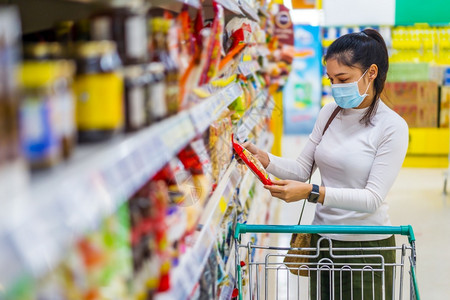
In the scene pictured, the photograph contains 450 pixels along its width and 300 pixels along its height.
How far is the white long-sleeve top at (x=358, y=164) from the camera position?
2.27m

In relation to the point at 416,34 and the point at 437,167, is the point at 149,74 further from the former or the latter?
the point at 416,34

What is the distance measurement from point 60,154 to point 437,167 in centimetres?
842

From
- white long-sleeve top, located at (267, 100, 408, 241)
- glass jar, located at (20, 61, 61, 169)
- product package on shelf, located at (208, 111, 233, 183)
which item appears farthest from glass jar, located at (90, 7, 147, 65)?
white long-sleeve top, located at (267, 100, 408, 241)

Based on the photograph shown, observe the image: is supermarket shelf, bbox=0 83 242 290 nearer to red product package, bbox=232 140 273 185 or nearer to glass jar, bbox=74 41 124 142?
glass jar, bbox=74 41 124 142

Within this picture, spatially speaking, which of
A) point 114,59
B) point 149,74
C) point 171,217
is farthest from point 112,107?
point 171,217

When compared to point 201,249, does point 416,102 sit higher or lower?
lower

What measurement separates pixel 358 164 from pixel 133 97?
149 cm

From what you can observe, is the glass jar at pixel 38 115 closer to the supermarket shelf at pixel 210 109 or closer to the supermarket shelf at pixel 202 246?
the supermarket shelf at pixel 202 246

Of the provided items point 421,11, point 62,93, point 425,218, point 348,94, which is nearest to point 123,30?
point 62,93

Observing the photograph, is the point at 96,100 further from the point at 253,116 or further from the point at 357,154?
the point at 253,116

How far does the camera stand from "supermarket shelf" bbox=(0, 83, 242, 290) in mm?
610

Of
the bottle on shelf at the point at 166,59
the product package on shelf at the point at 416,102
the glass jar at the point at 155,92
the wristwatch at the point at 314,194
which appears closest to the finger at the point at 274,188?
the wristwatch at the point at 314,194

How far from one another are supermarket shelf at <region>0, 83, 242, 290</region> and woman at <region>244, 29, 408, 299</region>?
133 centimetres

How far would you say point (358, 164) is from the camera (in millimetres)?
2350
